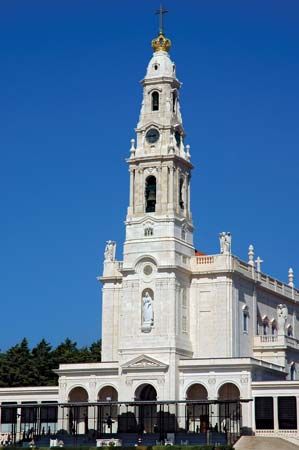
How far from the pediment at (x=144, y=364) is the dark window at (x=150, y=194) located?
11.8m

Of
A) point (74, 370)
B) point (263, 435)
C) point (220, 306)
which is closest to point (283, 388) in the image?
point (263, 435)

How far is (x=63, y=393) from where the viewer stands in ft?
292

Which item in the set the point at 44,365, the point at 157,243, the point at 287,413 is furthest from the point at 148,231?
the point at 44,365

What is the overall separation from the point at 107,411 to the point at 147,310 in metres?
8.33

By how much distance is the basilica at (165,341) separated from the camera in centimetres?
8250

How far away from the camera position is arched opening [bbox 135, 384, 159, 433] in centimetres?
8362

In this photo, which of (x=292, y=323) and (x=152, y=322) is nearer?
(x=152, y=322)

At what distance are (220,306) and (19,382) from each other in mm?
27989

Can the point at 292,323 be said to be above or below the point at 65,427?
above

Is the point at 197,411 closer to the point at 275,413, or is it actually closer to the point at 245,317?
the point at 275,413

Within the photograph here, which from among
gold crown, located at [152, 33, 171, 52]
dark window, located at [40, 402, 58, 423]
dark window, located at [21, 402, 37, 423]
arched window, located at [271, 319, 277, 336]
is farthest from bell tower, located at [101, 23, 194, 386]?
arched window, located at [271, 319, 277, 336]

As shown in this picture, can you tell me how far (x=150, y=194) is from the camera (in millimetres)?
90000

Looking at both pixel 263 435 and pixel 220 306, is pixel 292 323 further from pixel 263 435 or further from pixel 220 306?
pixel 263 435

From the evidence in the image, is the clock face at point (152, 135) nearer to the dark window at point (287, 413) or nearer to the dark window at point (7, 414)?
the dark window at point (287, 413)
